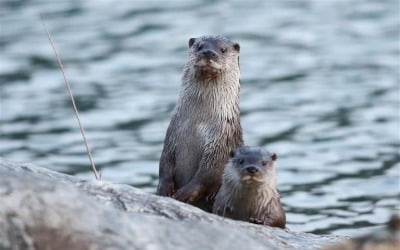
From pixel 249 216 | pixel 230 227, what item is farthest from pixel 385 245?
pixel 249 216

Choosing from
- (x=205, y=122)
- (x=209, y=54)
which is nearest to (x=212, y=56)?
(x=209, y=54)

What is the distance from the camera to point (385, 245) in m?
4.28

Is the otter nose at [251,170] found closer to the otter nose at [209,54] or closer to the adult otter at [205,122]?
the adult otter at [205,122]

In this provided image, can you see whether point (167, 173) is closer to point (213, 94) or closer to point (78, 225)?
point (213, 94)

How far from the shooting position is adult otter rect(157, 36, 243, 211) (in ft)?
24.1

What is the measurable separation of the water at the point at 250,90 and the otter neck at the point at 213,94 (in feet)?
6.74

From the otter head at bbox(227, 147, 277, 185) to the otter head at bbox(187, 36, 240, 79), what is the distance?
0.52 metres

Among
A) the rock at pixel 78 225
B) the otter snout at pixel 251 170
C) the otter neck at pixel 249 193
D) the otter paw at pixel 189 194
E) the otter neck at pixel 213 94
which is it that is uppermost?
the otter neck at pixel 213 94

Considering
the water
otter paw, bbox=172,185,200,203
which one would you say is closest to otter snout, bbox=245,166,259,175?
otter paw, bbox=172,185,200,203

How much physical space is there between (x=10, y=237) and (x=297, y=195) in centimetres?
607

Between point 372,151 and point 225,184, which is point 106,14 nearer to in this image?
point 372,151

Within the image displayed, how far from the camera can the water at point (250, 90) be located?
36.6 feet

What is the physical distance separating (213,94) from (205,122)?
156mm

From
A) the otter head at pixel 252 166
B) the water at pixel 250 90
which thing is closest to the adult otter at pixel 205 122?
the otter head at pixel 252 166
